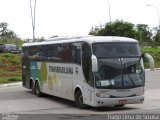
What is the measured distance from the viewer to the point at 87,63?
1766 centimetres

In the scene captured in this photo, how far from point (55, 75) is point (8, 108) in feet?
10.9

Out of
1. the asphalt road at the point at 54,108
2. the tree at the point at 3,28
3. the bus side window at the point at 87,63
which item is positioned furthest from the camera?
the tree at the point at 3,28

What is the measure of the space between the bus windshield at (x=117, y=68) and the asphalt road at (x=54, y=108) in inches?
40.6

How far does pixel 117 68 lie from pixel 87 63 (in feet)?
3.81

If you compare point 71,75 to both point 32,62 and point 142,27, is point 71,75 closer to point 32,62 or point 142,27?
point 32,62

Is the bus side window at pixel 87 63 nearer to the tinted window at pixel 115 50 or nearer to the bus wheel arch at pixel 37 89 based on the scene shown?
the tinted window at pixel 115 50

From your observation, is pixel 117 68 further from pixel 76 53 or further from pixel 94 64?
pixel 76 53

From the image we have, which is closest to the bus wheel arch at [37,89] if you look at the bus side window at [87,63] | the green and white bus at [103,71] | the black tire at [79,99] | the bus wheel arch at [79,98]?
the green and white bus at [103,71]

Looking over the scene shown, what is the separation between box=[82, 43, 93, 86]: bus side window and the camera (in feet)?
57.2

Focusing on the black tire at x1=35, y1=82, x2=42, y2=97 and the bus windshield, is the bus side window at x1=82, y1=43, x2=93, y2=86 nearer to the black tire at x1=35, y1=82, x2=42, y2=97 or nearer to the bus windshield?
the bus windshield

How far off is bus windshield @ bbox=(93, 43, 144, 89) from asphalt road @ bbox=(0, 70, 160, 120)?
1.03 metres

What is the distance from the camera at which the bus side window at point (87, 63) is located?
17.4 meters

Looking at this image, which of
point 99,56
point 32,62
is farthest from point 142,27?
point 99,56

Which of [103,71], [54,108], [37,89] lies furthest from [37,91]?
[103,71]
